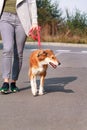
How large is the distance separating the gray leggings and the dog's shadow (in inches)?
35.4

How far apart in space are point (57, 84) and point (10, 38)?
2069 millimetres

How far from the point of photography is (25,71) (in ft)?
45.2

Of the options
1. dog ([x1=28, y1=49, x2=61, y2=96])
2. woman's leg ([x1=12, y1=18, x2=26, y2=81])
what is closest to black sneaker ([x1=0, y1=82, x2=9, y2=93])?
woman's leg ([x1=12, y1=18, x2=26, y2=81])

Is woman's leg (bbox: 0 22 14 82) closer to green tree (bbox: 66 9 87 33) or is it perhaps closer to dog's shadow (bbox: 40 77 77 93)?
dog's shadow (bbox: 40 77 77 93)

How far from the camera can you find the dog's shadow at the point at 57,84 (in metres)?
10.1

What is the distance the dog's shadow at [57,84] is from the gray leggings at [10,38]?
899 millimetres

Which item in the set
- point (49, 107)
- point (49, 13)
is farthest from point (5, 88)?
point (49, 13)

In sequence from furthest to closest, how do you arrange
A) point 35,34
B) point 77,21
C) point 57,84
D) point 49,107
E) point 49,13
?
point 49,13, point 77,21, point 57,84, point 35,34, point 49,107

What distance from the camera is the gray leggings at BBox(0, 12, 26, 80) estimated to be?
9.33 metres

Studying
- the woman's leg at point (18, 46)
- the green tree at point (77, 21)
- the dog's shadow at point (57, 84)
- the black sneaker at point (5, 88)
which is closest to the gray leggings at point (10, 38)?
the woman's leg at point (18, 46)

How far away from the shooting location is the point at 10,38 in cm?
931

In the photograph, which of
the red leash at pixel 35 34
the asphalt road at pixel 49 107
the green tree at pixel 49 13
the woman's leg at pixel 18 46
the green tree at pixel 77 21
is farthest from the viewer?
the green tree at pixel 49 13

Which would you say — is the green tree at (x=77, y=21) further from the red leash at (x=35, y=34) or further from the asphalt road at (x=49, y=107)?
the red leash at (x=35, y=34)

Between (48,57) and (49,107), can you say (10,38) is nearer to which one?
(48,57)
